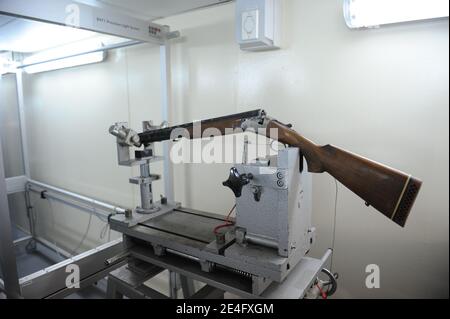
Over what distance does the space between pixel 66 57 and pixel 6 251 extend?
69.1 inches

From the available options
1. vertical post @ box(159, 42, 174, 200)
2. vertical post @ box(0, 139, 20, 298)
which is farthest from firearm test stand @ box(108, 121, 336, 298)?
vertical post @ box(159, 42, 174, 200)

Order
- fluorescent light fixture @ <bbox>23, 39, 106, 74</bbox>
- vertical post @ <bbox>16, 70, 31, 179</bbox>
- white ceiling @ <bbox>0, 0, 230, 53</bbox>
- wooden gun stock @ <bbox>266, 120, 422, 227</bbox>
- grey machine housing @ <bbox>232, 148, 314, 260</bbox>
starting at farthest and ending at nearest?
1. vertical post @ <bbox>16, 70, 31, 179</bbox>
2. fluorescent light fixture @ <bbox>23, 39, 106, 74</bbox>
3. white ceiling @ <bbox>0, 0, 230, 53</bbox>
4. grey machine housing @ <bbox>232, 148, 314, 260</bbox>
5. wooden gun stock @ <bbox>266, 120, 422, 227</bbox>

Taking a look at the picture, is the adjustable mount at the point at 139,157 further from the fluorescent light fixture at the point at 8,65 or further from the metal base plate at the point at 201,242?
the fluorescent light fixture at the point at 8,65

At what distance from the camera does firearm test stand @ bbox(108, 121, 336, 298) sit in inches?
35.9

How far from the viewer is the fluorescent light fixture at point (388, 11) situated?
0.95 meters

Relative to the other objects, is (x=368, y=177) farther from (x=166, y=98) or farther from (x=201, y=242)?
(x=166, y=98)

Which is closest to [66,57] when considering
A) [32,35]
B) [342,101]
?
[32,35]

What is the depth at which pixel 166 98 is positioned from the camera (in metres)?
1.80

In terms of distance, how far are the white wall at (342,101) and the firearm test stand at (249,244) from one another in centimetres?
38

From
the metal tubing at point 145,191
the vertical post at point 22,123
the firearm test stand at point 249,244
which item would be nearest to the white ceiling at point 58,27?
the vertical post at point 22,123

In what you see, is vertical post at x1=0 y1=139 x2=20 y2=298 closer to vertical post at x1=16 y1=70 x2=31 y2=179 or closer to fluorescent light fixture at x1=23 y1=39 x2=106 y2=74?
fluorescent light fixture at x1=23 y1=39 x2=106 y2=74

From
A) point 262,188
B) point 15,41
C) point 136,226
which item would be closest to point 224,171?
point 136,226

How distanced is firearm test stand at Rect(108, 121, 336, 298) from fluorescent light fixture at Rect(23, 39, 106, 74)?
127 cm

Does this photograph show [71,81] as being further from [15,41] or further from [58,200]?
[58,200]
